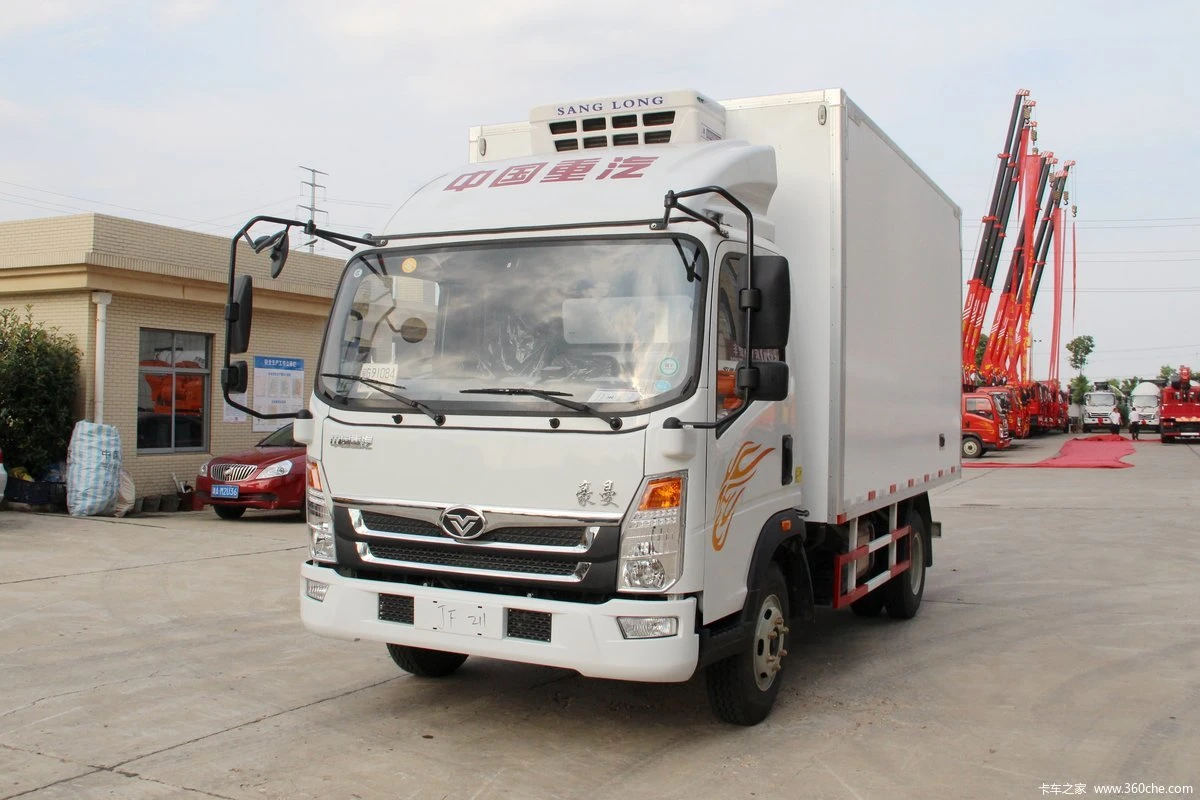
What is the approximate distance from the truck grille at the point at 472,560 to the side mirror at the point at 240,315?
124cm

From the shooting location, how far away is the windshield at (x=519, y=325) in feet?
16.1

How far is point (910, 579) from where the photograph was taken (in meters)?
8.58

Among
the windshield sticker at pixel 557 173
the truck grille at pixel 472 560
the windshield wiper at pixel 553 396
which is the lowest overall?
the truck grille at pixel 472 560

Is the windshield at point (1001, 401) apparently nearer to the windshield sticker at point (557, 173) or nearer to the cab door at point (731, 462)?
the cab door at point (731, 462)

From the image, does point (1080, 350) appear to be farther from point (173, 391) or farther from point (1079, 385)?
point (173, 391)

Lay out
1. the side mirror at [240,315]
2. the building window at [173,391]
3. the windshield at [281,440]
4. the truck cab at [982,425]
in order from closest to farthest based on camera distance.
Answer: the side mirror at [240,315] → the windshield at [281,440] → the building window at [173,391] → the truck cab at [982,425]

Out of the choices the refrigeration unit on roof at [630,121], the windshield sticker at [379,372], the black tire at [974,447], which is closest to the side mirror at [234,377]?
the windshield sticker at [379,372]

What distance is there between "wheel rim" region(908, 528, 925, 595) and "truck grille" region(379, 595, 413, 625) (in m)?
4.64

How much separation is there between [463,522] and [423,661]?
5.70 ft

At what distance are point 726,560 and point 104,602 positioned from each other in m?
5.75

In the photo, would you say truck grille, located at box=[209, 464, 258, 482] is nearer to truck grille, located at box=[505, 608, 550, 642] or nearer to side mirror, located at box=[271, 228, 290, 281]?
side mirror, located at box=[271, 228, 290, 281]

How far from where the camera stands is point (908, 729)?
222 inches

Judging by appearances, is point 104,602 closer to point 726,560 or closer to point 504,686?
point 504,686

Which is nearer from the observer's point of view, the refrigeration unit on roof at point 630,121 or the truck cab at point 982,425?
the refrigeration unit on roof at point 630,121
